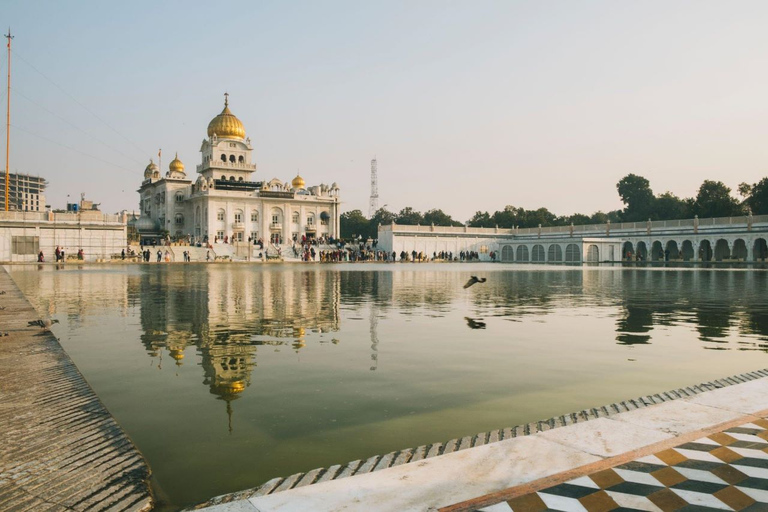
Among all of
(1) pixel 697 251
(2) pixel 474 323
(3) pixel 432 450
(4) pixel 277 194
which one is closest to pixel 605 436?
(3) pixel 432 450

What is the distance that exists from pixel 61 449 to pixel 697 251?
71.8m

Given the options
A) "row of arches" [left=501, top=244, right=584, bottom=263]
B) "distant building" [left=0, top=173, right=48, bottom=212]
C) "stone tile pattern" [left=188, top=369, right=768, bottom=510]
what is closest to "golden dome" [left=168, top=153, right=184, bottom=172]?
"row of arches" [left=501, top=244, right=584, bottom=263]

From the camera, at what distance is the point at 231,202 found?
80312 millimetres

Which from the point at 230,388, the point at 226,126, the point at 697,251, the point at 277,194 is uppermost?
the point at 226,126

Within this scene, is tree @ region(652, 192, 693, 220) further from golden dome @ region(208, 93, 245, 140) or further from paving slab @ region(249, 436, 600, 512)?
paving slab @ region(249, 436, 600, 512)

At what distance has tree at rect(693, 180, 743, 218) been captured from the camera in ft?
242

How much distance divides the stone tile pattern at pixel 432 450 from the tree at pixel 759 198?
77.8 metres

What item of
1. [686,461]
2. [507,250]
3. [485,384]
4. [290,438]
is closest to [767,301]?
[485,384]

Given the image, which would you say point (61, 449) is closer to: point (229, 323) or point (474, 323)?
point (229, 323)

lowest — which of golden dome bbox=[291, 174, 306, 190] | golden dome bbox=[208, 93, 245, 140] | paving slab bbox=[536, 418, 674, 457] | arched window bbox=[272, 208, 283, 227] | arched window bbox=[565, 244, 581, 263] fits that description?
paving slab bbox=[536, 418, 674, 457]

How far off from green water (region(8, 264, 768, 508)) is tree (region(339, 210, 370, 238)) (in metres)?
92.4

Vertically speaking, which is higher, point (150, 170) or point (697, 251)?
point (150, 170)

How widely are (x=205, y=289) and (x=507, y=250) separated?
7323cm

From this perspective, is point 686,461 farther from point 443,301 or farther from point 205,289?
point 205,289
